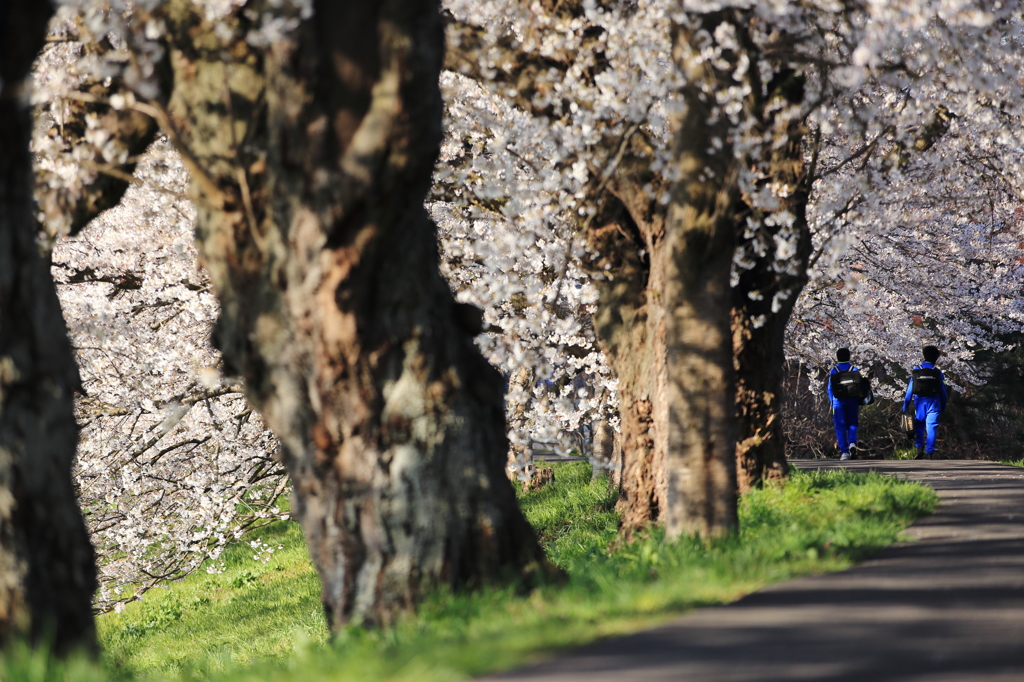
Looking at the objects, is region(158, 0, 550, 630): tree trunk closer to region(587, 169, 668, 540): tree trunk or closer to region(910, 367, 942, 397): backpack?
region(587, 169, 668, 540): tree trunk

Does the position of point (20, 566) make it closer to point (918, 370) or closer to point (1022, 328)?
point (918, 370)

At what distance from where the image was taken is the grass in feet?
13.8

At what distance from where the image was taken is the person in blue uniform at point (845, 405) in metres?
16.6

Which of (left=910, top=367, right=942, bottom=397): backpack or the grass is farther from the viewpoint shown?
(left=910, top=367, right=942, bottom=397): backpack

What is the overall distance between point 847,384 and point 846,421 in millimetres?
1365

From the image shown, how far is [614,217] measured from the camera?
990cm

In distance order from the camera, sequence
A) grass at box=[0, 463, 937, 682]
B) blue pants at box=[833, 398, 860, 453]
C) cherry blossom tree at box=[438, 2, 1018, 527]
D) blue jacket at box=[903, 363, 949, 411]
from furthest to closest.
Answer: blue pants at box=[833, 398, 860, 453] < blue jacket at box=[903, 363, 949, 411] < cherry blossom tree at box=[438, 2, 1018, 527] < grass at box=[0, 463, 937, 682]

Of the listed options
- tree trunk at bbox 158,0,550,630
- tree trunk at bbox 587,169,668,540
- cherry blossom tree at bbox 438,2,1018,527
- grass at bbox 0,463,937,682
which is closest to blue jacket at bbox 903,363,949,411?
grass at bbox 0,463,937,682

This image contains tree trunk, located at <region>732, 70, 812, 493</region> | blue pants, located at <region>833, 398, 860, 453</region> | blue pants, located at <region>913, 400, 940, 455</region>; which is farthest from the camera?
blue pants, located at <region>833, 398, 860, 453</region>

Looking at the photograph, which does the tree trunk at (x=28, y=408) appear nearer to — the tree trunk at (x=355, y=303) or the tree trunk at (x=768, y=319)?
the tree trunk at (x=355, y=303)

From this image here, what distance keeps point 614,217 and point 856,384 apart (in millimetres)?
8164

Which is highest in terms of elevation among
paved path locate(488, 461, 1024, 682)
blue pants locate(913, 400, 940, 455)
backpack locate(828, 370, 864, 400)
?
backpack locate(828, 370, 864, 400)

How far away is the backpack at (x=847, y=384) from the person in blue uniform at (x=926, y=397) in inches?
28.2

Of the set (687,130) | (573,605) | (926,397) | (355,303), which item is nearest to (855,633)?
(573,605)
